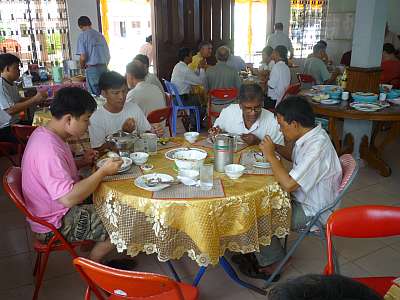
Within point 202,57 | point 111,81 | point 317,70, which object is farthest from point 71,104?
point 317,70

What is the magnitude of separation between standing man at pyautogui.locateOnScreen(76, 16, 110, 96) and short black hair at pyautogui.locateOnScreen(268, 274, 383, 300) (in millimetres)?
4931

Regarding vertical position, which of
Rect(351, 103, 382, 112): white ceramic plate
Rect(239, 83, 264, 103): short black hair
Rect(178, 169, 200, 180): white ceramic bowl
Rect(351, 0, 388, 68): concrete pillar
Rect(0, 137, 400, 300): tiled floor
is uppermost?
Rect(351, 0, 388, 68): concrete pillar

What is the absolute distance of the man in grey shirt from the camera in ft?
15.2

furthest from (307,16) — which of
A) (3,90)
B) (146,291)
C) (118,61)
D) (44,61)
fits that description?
(146,291)

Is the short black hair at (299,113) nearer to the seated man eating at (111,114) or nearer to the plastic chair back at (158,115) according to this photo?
the seated man eating at (111,114)

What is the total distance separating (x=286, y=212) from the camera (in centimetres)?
179

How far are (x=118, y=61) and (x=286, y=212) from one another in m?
6.40

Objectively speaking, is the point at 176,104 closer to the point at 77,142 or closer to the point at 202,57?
the point at 202,57

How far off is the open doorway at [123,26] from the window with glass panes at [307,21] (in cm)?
319

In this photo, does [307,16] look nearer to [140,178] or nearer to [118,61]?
[118,61]

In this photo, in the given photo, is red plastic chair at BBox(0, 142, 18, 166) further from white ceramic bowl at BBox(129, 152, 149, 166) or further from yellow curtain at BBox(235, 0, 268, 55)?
yellow curtain at BBox(235, 0, 268, 55)

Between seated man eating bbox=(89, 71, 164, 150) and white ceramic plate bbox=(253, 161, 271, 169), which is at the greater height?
seated man eating bbox=(89, 71, 164, 150)

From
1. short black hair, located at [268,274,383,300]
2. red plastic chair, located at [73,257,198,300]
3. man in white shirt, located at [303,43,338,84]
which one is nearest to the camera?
short black hair, located at [268,274,383,300]

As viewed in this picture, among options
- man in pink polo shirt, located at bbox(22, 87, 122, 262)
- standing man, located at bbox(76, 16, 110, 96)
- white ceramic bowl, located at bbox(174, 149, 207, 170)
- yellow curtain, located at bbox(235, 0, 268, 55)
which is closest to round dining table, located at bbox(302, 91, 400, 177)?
white ceramic bowl, located at bbox(174, 149, 207, 170)
